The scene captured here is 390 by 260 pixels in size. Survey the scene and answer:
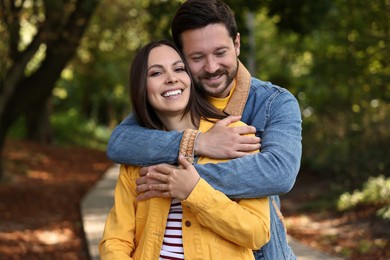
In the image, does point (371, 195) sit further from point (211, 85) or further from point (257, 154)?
point (257, 154)

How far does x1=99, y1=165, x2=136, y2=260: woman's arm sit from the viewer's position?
2.86 meters

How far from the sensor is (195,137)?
2.85 metres

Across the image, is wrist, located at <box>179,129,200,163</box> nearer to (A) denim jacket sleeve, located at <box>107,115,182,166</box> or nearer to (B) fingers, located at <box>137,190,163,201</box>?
(A) denim jacket sleeve, located at <box>107,115,182,166</box>

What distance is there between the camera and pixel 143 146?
2.92m

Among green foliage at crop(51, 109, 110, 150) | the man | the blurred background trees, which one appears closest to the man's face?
the man

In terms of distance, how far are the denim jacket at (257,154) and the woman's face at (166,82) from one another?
13 centimetres

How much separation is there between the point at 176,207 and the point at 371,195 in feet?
25.9

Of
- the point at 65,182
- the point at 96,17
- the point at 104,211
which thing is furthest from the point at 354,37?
the point at 96,17

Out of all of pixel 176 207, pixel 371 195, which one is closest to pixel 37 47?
pixel 371 195

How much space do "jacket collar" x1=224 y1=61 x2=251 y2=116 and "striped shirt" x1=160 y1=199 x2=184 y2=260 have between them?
490mm

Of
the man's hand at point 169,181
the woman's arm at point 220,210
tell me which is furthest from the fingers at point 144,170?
the woman's arm at point 220,210

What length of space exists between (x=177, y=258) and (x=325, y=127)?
10913mm

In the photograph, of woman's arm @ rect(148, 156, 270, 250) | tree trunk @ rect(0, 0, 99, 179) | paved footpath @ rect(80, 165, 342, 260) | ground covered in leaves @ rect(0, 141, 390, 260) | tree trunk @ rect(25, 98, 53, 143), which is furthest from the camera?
tree trunk @ rect(25, 98, 53, 143)

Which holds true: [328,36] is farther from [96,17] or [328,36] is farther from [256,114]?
[256,114]
